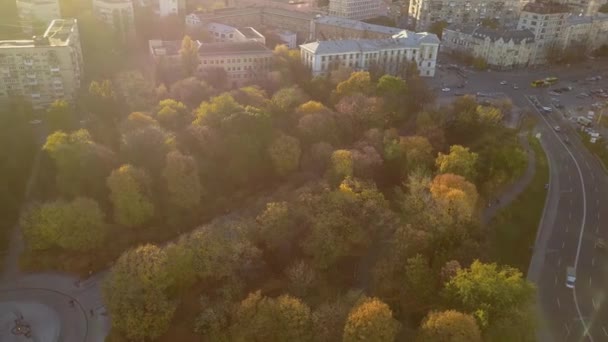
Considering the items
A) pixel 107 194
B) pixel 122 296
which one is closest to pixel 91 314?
pixel 122 296

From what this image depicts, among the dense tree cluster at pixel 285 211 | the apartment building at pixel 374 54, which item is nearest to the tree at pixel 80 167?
the dense tree cluster at pixel 285 211

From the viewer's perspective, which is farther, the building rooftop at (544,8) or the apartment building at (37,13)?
the building rooftop at (544,8)

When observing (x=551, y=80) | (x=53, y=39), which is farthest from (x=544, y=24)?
(x=53, y=39)

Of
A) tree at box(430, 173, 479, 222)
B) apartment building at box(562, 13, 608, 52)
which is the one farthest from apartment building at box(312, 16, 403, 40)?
tree at box(430, 173, 479, 222)

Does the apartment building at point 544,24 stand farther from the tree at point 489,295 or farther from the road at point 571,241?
the tree at point 489,295

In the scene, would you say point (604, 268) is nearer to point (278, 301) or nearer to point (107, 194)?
point (278, 301)

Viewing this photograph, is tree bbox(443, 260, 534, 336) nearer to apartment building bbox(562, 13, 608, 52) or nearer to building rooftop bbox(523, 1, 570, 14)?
building rooftop bbox(523, 1, 570, 14)

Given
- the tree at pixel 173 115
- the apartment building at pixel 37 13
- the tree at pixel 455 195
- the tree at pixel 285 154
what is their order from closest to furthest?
the tree at pixel 455 195 < the tree at pixel 285 154 < the tree at pixel 173 115 < the apartment building at pixel 37 13
